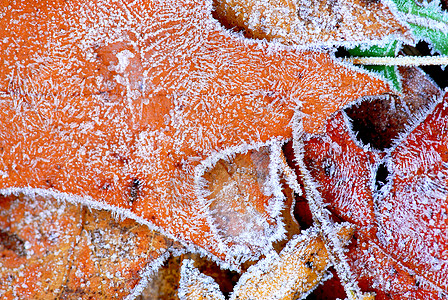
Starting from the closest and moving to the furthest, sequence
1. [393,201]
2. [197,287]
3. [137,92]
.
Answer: [137,92]
[393,201]
[197,287]

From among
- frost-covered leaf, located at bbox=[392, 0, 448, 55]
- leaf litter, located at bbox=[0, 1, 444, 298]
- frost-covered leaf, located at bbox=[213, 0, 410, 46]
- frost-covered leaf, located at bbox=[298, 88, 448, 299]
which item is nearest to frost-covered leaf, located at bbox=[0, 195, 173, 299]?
leaf litter, located at bbox=[0, 1, 444, 298]

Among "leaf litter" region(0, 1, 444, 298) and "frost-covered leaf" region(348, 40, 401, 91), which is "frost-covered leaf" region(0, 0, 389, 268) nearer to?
"leaf litter" region(0, 1, 444, 298)

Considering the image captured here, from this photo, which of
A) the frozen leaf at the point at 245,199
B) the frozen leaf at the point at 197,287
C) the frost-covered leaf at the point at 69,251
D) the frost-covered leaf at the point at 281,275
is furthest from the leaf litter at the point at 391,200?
the frost-covered leaf at the point at 69,251

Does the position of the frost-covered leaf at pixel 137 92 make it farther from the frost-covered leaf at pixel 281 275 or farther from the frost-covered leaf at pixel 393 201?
the frost-covered leaf at pixel 281 275

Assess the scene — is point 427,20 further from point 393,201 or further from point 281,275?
point 281,275

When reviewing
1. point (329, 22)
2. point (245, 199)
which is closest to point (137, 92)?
point (245, 199)

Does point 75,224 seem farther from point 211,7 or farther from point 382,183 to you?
point 382,183
